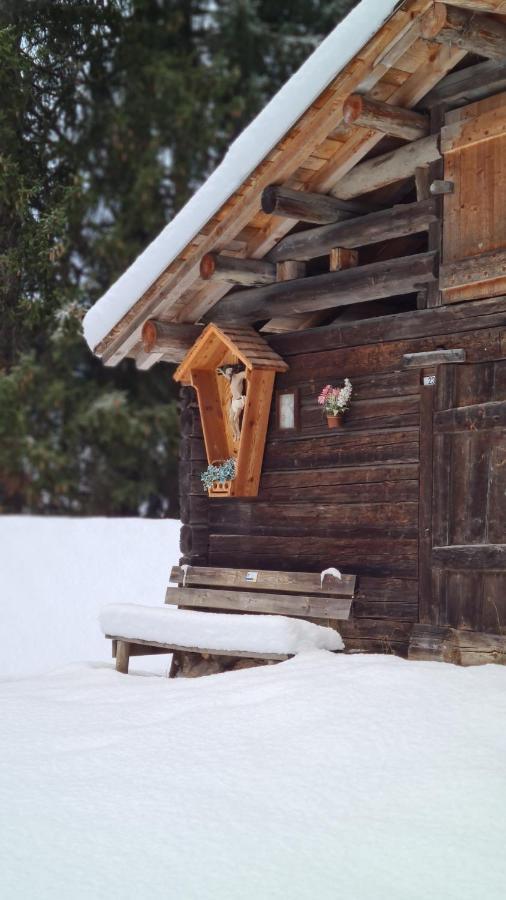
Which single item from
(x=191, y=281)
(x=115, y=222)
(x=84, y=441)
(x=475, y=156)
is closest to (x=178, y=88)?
(x=115, y=222)

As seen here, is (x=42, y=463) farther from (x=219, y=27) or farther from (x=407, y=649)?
(x=407, y=649)

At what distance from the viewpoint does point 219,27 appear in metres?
23.2

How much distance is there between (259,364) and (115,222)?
1276cm

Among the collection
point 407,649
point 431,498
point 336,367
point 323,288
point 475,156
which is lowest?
point 407,649

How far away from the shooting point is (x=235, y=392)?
31.4ft

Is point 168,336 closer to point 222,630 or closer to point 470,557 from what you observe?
point 222,630

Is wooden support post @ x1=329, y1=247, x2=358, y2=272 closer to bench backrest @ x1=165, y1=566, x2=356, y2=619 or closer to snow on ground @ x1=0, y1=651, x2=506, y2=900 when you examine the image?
bench backrest @ x1=165, y1=566, x2=356, y2=619

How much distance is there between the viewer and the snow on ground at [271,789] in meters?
4.41

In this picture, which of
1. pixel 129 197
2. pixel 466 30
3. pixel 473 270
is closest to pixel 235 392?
pixel 473 270

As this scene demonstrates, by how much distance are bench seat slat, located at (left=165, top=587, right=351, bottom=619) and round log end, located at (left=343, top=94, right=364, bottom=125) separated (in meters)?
3.56

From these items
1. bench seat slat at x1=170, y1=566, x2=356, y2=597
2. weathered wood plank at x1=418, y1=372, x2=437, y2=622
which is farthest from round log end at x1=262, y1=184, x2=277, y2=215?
bench seat slat at x1=170, y1=566, x2=356, y2=597

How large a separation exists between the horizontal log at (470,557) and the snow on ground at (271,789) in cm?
73

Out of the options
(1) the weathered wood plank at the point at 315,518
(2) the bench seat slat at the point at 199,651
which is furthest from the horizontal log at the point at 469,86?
(2) the bench seat slat at the point at 199,651

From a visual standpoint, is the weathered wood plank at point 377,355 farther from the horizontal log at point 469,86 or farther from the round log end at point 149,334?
the horizontal log at point 469,86
